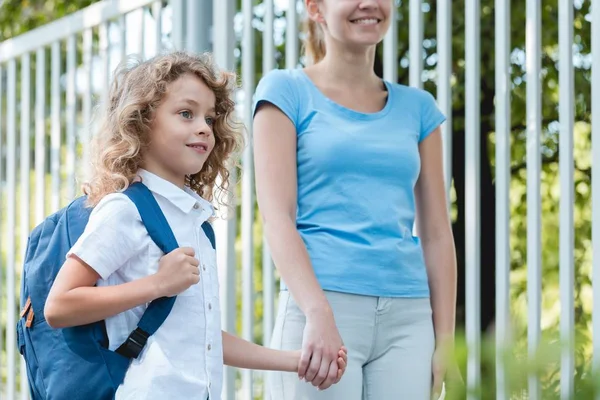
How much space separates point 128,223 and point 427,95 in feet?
2.88

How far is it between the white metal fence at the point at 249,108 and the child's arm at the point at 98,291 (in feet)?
2.02

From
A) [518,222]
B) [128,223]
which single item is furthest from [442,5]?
[518,222]

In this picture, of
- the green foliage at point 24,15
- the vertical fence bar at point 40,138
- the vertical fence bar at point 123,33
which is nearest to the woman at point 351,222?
the vertical fence bar at point 123,33

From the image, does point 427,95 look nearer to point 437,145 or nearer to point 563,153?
point 437,145

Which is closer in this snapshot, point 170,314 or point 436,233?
point 170,314

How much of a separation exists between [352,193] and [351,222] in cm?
6

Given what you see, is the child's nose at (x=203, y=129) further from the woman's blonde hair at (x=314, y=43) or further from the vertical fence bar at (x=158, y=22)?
the vertical fence bar at (x=158, y=22)

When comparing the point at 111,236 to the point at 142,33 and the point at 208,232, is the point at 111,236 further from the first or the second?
the point at 142,33

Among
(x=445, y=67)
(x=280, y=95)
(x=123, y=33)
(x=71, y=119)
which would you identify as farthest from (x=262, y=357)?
(x=71, y=119)

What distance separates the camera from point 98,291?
1.67 m

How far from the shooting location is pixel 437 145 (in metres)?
2.28

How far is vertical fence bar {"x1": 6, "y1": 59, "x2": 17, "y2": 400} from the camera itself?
419cm

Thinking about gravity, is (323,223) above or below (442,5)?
below

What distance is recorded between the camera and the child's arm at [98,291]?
1.66 meters
